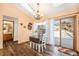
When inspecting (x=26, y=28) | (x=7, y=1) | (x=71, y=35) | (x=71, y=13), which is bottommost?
(x=71, y=35)

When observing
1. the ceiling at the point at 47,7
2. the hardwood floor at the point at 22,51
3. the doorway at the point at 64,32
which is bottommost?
the hardwood floor at the point at 22,51

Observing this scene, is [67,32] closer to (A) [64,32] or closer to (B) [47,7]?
(A) [64,32]

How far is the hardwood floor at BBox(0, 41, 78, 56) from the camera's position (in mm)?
1988

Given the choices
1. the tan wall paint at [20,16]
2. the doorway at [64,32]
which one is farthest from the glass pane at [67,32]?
the tan wall paint at [20,16]

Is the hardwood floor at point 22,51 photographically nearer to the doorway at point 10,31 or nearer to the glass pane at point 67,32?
the doorway at point 10,31

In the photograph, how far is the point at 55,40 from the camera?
1.98m

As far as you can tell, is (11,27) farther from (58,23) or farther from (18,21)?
(58,23)

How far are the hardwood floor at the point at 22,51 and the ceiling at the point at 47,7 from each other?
24.6 inches

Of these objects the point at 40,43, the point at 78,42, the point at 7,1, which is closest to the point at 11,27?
the point at 7,1

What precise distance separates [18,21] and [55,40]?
2.55 ft

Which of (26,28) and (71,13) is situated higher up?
(71,13)

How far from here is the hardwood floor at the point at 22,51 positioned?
1988 mm

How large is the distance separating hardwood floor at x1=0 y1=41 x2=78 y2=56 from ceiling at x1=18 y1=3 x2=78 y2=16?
24.6 inches

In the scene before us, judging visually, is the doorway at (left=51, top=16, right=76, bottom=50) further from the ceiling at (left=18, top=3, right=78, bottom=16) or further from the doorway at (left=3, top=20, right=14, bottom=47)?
the doorway at (left=3, top=20, right=14, bottom=47)
